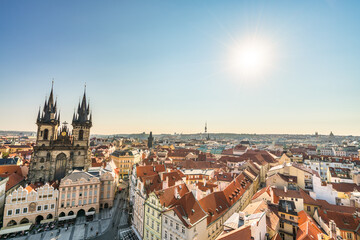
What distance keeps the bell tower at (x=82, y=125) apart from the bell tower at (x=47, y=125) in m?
6.16

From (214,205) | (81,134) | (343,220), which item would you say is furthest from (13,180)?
(343,220)

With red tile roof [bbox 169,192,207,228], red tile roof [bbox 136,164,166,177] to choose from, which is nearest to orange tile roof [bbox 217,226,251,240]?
red tile roof [bbox 169,192,207,228]

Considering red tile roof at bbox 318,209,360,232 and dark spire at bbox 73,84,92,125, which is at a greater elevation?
dark spire at bbox 73,84,92,125

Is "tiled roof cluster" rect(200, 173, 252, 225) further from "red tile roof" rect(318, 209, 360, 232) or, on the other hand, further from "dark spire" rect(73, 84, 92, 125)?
"dark spire" rect(73, 84, 92, 125)

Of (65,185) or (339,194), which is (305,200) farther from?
(65,185)

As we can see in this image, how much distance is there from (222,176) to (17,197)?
53.2m

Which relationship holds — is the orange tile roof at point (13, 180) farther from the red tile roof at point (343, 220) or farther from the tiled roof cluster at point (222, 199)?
the red tile roof at point (343, 220)

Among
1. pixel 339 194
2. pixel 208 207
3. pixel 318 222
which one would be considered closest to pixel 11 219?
pixel 208 207

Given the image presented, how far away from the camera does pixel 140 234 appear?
1524 inches

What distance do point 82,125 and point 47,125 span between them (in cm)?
1095

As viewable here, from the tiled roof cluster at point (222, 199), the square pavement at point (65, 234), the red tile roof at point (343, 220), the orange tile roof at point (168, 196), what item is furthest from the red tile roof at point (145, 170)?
the red tile roof at point (343, 220)

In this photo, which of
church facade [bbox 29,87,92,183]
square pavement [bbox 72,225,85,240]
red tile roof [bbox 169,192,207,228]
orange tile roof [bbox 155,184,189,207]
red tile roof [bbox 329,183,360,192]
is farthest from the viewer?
church facade [bbox 29,87,92,183]

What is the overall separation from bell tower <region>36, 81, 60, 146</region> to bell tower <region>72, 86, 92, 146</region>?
20.2ft

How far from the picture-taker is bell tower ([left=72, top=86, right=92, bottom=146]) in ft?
220
